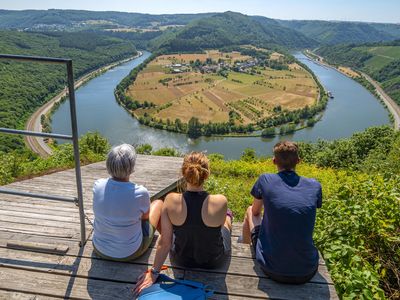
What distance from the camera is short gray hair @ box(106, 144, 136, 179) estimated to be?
2.13m

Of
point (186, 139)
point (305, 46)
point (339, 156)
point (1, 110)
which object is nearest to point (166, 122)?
point (186, 139)

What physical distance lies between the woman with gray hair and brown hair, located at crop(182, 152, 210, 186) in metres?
0.35

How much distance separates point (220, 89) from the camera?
2931 inches

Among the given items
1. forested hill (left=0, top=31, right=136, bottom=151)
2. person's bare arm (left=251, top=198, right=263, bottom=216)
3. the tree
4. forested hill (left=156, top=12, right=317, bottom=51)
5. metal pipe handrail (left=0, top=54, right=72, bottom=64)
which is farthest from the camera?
forested hill (left=156, top=12, right=317, bottom=51)

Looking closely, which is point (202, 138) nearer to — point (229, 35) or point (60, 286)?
point (60, 286)

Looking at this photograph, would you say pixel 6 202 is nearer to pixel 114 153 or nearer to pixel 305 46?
pixel 114 153

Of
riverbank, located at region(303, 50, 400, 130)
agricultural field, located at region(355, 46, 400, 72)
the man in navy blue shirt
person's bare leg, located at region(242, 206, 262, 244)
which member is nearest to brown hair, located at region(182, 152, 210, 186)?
the man in navy blue shirt

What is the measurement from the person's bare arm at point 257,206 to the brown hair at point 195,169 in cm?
59

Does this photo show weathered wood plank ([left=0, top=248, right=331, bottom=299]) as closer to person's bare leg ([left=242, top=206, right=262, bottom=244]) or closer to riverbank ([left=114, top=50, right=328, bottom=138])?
person's bare leg ([left=242, top=206, right=262, bottom=244])

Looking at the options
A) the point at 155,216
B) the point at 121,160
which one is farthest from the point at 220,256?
the point at 121,160

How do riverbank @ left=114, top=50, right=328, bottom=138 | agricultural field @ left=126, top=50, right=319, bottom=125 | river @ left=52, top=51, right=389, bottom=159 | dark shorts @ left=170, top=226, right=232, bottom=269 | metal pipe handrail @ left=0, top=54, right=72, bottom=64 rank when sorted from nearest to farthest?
metal pipe handrail @ left=0, top=54, right=72, bottom=64 → dark shorts @ left=170, top=226, right=232, bottom=269 → river @ left=52, top=51, right=389, bottom=159 → riverbank @ left=114, top=50, right=328, bottom=138 → agricultural field @ left=126, top=50, right=319, bottom=125

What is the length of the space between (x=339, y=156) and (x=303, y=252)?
15496 millimetres

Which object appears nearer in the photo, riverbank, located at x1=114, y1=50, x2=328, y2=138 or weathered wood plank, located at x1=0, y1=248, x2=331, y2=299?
weathered wood plank, located at x1=0, y1=248, x2=331, y2=299

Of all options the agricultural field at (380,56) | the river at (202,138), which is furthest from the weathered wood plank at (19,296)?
the agricultural field at (380,56)
